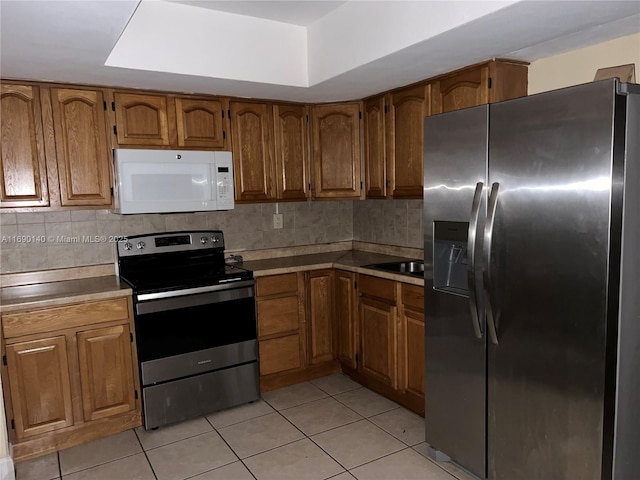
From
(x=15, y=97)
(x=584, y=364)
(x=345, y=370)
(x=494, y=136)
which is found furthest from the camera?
(x=345, y=370)

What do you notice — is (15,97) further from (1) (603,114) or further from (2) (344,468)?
(1) (603,114)

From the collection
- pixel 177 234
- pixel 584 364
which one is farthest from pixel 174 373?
pixel 584 364

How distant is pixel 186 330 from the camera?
2.91 meters

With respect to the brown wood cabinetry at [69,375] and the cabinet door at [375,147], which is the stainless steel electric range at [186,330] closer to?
→ the brown wood cabinetry at [69,375]

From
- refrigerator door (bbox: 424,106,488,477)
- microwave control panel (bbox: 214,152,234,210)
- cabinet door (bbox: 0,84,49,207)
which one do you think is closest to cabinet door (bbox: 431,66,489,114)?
refrigerator door (bbox: 424,106,488,477)

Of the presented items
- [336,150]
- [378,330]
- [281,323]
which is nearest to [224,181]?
[336,150]

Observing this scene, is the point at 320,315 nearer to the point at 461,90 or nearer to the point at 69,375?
the point at 69,375

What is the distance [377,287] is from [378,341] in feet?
1.21

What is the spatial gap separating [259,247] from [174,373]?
1220 mm

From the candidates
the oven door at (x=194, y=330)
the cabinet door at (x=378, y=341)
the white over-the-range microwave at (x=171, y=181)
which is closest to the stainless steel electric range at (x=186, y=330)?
the oven door at (x=194, y=330)

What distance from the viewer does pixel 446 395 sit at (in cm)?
234

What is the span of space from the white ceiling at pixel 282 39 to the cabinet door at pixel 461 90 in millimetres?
99

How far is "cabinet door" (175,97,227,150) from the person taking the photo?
10.2ft

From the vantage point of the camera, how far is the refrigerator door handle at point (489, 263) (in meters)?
1.96
